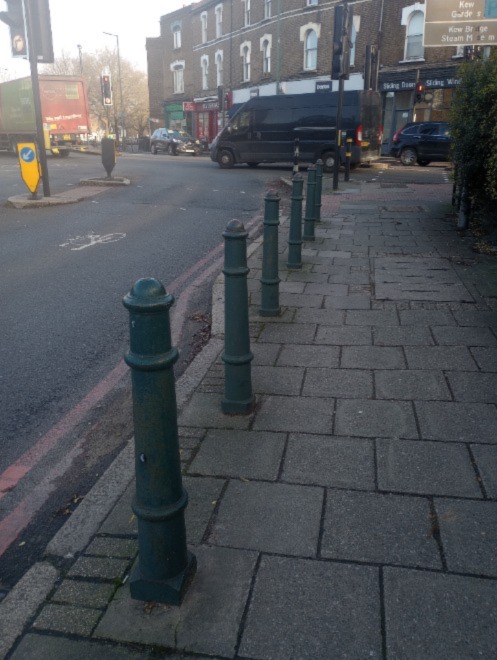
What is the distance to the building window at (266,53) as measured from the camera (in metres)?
34.2

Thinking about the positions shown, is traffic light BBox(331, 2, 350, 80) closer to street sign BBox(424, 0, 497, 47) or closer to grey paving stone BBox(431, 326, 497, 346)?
street sign BBox(424, 0, 497, 47)

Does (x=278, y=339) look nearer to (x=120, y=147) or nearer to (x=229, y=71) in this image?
(x=229, y=71)

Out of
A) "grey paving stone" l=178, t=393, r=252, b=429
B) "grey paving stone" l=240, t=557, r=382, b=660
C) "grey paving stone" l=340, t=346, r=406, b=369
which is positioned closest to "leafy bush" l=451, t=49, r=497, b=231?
"grey paving stone" l=340, t=346, r=406, b=369

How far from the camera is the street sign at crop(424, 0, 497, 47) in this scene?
382 inches

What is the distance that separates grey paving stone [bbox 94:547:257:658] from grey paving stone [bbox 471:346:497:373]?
2434 millimetres

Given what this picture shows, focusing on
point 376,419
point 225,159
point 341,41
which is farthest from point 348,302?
point 225,159

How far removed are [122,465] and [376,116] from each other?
20121mm

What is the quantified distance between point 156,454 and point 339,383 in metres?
2.07

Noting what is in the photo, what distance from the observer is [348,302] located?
5.49 m

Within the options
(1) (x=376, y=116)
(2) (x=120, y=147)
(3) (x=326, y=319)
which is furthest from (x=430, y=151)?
(2) (x=120, y=147)

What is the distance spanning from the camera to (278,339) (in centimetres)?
457

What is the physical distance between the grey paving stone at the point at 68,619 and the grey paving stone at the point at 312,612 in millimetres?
526

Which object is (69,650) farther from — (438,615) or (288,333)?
(288,333)

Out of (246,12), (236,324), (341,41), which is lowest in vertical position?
(236,324)
